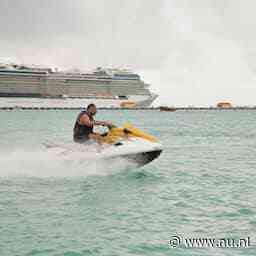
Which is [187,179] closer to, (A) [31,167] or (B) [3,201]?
(A) [31,167]

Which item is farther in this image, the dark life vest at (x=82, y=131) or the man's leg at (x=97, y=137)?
the man's leg at (x=97, y=137)

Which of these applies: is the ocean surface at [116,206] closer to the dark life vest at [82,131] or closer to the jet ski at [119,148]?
the jet ski at [119,148]

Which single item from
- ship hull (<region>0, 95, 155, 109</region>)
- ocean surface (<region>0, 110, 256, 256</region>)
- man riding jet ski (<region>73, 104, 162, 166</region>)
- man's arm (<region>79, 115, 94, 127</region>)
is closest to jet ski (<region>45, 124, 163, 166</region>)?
man riding jet ski (<region>73, 104, 162, 166</region>)

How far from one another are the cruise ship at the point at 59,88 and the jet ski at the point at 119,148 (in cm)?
10184

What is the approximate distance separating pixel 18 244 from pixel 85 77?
113m


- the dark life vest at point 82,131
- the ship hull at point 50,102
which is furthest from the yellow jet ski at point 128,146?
the ship hull at point 50,102

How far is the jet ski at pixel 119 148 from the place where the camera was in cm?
1457

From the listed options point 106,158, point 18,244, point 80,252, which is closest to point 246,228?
point 80,252

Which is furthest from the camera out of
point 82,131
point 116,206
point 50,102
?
point 50,102

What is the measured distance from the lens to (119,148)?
1462 cm

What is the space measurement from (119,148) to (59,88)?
340 ft

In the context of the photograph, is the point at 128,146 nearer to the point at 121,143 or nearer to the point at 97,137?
the point at 121,143

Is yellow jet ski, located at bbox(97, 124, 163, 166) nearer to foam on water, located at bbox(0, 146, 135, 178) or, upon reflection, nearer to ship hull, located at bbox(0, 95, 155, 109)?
foam on water, located at bbox(0, 146, 135, 178)

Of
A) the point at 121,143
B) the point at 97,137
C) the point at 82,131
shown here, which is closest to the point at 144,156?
the point at 121,143
